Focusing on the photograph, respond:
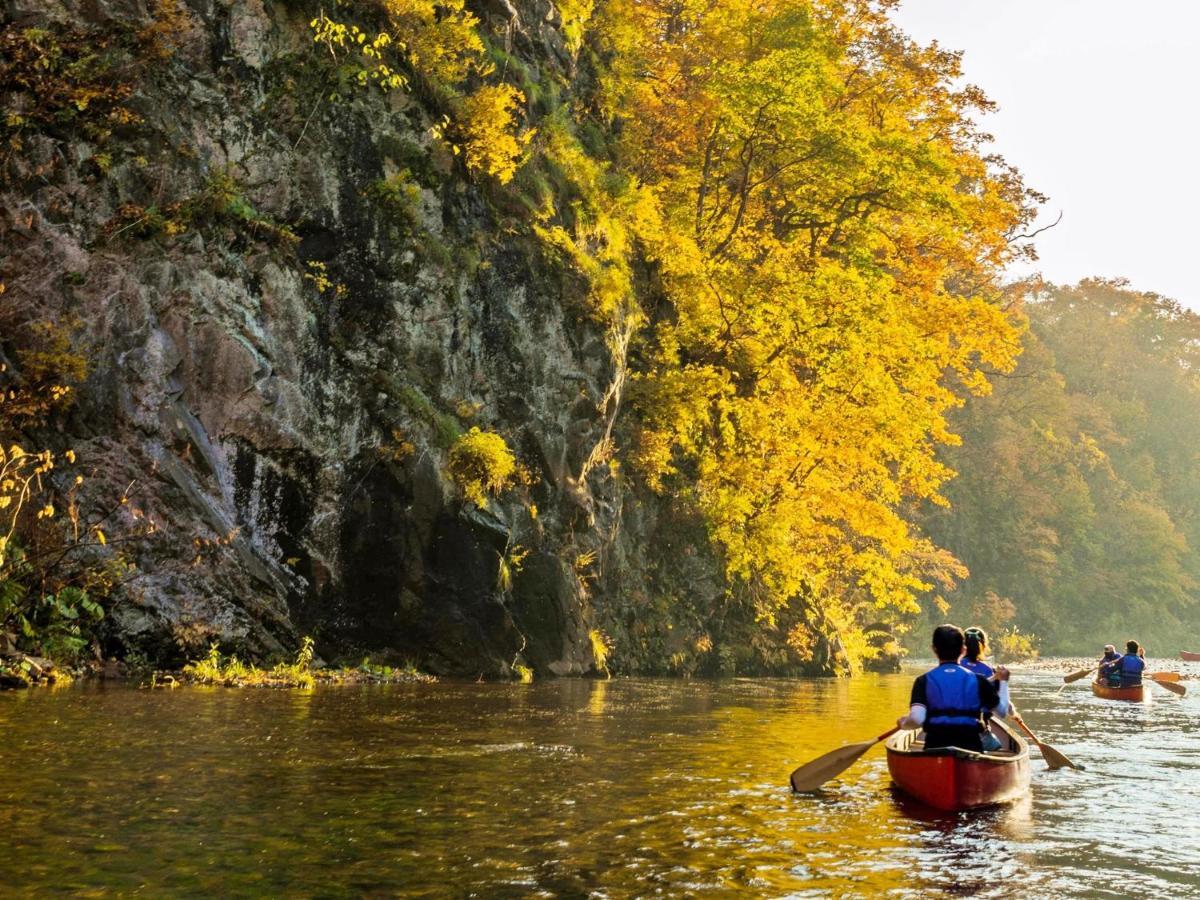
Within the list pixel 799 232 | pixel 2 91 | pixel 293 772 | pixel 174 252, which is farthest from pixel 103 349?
pixel 799 232

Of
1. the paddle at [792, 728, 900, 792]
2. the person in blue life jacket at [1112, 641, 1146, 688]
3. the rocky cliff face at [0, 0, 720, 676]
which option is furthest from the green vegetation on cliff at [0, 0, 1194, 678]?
the paddle at [792, 728, 900, 792]

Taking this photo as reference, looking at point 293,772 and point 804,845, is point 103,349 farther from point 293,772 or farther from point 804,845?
point 804,845

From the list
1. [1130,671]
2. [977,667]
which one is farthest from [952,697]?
[1130,671]

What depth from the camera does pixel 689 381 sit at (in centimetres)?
2970

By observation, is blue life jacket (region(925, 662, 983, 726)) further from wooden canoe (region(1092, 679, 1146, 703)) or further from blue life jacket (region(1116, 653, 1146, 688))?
blue life jacket (region(1116, 653, 1146, 688))

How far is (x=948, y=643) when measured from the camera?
10531mm

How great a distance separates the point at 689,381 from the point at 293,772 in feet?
67.2

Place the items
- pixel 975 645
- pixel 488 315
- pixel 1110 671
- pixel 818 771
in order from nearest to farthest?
pixel 818 771 < pixel 975 645 < pixel 488 315 < pixel 1110 671

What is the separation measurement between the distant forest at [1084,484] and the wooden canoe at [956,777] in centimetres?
4721

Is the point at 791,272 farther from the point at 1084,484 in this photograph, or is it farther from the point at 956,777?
the point at 1084,484

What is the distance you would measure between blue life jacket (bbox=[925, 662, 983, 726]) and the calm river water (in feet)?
2.81

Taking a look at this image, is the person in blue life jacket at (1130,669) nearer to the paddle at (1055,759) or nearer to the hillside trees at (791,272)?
the hillside trees at (791,272)

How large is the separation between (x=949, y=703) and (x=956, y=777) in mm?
748

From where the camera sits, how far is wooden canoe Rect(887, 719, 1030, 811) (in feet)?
33.3
